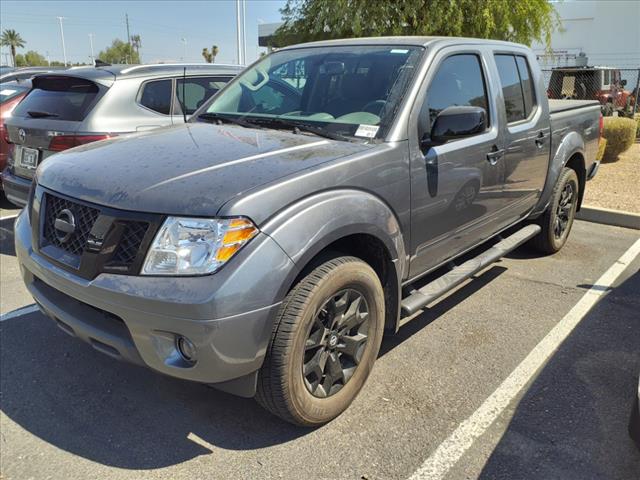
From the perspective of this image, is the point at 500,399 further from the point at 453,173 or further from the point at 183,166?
the point at 183,166

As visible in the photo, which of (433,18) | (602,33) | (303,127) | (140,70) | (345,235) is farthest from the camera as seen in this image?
(602,33)

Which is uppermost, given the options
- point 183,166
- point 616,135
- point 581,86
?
point 581,86

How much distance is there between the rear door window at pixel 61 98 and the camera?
5.16 metres

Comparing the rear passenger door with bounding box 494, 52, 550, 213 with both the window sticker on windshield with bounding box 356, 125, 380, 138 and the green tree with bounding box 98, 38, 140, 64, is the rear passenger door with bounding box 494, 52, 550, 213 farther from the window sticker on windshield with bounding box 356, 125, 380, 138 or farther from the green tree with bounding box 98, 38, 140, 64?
the green tree with bounding box 98, 38, 140, 64

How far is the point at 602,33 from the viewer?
41812mm

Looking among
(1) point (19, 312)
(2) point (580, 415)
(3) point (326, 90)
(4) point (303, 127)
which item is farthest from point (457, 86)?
(1) point (19, 312)

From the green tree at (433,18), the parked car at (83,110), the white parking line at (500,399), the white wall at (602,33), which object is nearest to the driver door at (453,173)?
the white parking line at (500,399)

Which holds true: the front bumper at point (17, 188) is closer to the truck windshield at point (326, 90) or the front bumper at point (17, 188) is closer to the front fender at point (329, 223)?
the truck windshield at point (326, 90)

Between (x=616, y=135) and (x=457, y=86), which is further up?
(x=457, y=86)

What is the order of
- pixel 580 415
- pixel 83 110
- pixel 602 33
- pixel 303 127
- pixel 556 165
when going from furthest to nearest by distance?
pixel 602 33 < pixel 83 110 < pixel 556 165 < pixel 303 127 < pixel 580 415

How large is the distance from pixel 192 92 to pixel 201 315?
14.5 ft

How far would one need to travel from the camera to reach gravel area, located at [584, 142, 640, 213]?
24.6ft

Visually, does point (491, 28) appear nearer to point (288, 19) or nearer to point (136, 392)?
point (288, 19)

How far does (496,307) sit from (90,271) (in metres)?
3.11
